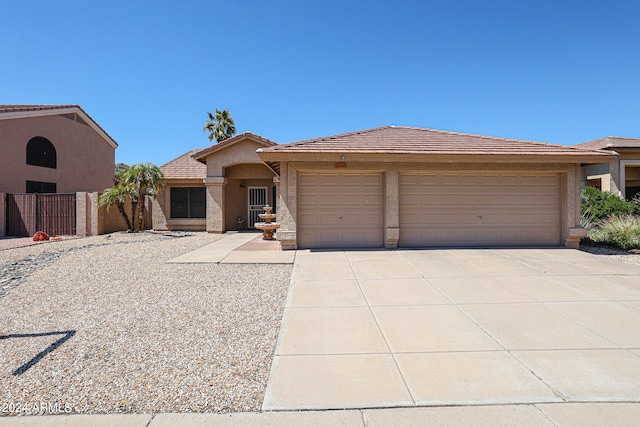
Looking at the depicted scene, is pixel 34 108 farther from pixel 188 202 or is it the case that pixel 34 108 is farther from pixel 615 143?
pixel 615 143

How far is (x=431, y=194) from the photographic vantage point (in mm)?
10664

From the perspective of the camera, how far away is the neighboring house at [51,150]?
57.5 feet

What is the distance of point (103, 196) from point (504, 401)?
17.7 metres

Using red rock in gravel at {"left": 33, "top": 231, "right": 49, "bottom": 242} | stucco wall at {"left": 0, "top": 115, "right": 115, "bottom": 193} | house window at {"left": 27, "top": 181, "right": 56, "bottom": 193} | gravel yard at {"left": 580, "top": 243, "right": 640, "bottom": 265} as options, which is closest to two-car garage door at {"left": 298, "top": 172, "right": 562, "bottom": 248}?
gravel yard at {"left": 580, "top": 243, "right": 640, "bottom": 265}

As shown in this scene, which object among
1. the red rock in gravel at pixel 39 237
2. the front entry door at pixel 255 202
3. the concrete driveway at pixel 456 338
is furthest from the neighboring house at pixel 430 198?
the red rock in gravel at pixel 39 237

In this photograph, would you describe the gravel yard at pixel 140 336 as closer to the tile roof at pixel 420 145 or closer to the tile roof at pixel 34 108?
the tile roof at pixel 420 145

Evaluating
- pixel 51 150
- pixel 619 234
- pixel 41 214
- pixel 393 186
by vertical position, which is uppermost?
pixel 51 150

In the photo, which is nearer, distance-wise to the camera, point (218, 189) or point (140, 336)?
point (140, 336)

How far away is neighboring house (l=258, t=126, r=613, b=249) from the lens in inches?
402

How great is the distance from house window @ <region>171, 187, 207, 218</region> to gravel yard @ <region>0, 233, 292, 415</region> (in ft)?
31.4

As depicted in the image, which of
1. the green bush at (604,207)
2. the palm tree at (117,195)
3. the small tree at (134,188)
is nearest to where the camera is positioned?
the green bush at (604,207)

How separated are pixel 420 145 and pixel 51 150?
75.5 ft

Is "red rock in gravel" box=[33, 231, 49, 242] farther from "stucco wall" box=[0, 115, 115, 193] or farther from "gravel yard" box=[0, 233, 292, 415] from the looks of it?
"gravel yard" box=[0, 233, 292, 415]

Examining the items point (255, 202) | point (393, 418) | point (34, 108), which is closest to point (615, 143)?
point (255, 202)
